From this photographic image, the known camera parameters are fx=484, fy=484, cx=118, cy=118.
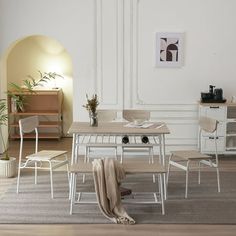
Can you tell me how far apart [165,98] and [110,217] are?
3240 millimetres

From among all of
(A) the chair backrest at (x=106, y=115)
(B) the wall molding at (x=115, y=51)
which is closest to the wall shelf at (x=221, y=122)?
(B) the wall molding at (x=115, y=51)

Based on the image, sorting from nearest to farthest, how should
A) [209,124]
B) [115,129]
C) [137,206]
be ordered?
[137,206], [115,129], [209,124]

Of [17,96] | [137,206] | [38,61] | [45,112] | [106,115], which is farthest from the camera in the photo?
[38,61]

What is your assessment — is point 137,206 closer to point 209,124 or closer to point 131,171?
point 131,171

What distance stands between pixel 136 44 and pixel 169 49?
1.66ft

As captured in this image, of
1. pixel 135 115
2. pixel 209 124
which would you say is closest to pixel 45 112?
pixel 135 115

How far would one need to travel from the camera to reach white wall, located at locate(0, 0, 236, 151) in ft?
24.0

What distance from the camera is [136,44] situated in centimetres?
738

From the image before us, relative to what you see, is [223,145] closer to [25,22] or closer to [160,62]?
[160,62]

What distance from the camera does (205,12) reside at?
23.9ft

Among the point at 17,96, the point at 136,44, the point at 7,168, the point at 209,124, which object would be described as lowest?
the point at 7,168

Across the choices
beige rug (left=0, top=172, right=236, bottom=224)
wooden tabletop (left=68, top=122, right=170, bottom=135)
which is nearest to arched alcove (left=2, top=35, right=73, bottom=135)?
beige rug (left=0, top=172, right=236, bottom=224)

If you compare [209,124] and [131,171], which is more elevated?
[209,124]

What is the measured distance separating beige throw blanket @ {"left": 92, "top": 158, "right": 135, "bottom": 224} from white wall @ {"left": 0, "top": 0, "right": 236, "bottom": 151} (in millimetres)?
2933
